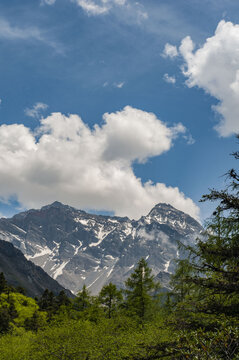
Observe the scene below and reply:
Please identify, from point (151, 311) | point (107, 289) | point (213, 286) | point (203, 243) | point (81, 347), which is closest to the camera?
point (213, 286)

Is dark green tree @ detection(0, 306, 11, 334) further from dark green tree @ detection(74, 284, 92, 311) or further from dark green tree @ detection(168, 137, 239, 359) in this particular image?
dark green tree @ detection(168, 137, 239, 359)

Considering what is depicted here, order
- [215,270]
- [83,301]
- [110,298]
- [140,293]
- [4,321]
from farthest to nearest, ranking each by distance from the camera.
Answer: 1. [83,301]
2. [4,321]
3. [110,298]
4. [140,293]
5. [215,270]

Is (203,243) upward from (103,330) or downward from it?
upward

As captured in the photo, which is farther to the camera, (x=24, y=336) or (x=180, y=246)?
(x=24, y=336)

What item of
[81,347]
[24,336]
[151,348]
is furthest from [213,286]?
[24,336]

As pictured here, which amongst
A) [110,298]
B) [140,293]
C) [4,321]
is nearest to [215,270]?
[140,293]

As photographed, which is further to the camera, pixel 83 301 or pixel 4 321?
pixel 83 301

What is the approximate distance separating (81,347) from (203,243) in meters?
14.2

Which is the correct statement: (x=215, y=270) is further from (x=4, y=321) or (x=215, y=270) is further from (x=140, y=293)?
(x=4, y=321)

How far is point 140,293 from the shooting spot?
36.5m

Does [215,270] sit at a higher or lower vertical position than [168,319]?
higher

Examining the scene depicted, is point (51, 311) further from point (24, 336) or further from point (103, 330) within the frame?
point (103, 330)

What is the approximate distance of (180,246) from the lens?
44.8 feet

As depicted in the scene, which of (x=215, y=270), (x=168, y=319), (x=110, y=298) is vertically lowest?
(x=110, y=298)
